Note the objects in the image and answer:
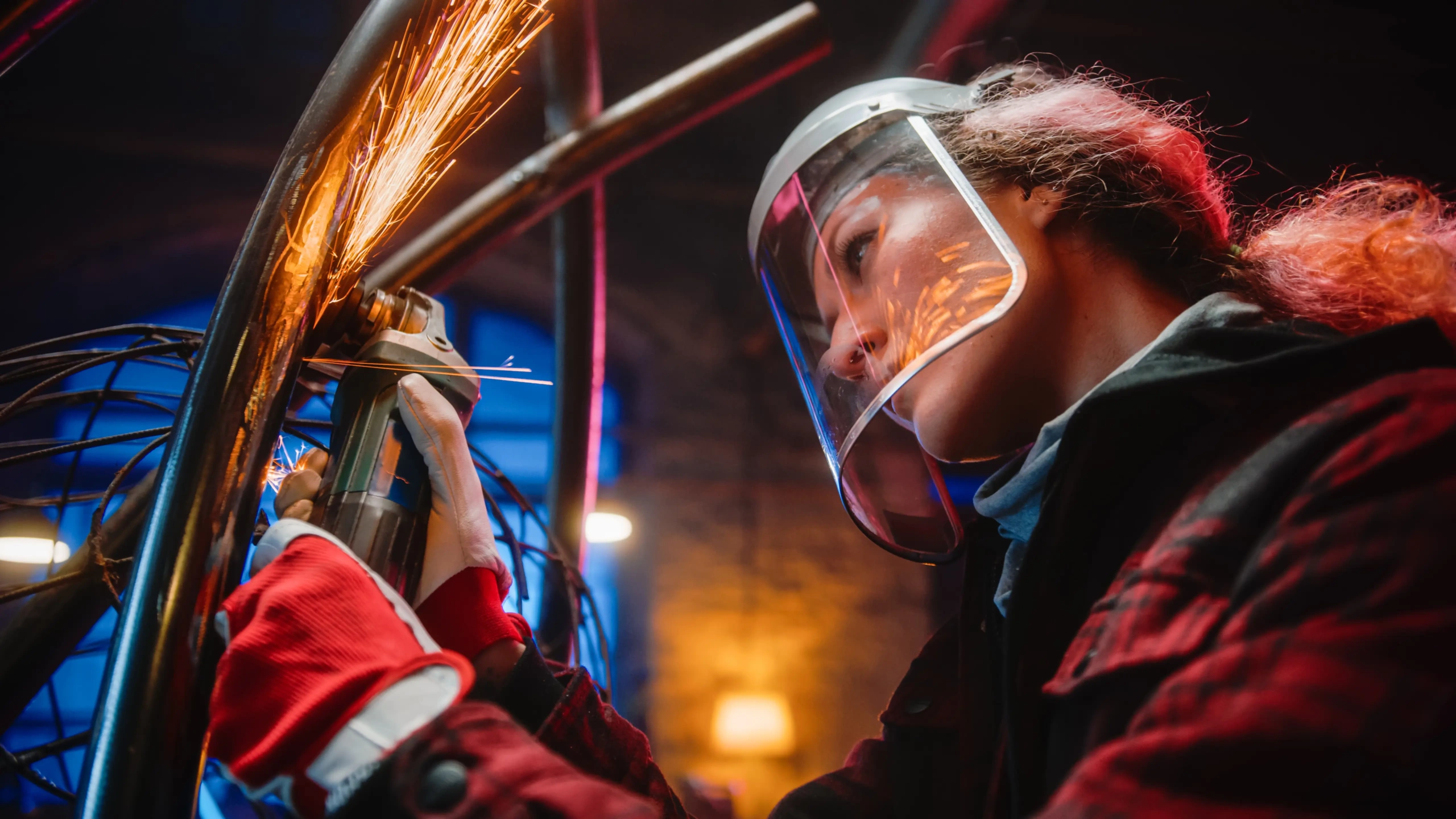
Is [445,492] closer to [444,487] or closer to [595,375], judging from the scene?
[444,487]

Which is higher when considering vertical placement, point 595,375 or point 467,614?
point 595,375

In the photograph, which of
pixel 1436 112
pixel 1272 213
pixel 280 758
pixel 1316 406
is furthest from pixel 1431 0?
pixel 280 758

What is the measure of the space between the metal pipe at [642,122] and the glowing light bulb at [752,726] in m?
3.53

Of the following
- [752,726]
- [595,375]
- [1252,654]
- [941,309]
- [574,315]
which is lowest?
[752,726]

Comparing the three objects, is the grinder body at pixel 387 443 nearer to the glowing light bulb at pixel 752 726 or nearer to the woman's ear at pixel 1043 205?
the woman's ear at pixel 1043 205

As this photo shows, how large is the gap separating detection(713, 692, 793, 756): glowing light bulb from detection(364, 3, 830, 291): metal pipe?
11.6ft

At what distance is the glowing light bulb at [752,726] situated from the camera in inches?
163

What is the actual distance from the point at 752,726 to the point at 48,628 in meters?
3.88

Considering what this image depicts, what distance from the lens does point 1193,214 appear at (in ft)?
3.39

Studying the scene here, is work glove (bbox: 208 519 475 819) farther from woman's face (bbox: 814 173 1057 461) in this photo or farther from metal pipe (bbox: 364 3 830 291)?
metal pipe (bbox: 364 3 830 291)

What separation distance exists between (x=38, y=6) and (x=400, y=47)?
0.32m

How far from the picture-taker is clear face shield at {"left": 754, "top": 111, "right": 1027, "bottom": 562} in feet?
3.18

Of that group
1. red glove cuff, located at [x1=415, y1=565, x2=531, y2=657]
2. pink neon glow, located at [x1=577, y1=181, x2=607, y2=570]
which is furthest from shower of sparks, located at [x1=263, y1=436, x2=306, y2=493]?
pink neon glow, located at [x1=577, y1=181, x2=607, y2=570]

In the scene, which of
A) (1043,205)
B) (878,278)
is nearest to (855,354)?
(878,278)
